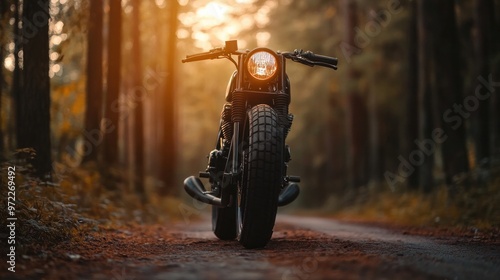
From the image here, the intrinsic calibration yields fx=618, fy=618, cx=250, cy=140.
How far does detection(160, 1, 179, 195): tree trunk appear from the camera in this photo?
71.9 ft

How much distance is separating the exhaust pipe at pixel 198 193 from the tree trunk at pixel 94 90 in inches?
261

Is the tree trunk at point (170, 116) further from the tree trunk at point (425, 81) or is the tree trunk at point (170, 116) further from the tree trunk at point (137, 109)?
the tree trunk at point (425, 81)

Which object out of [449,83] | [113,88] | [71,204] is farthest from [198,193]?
[113,88]

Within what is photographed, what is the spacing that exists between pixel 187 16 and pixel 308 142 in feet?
36.5

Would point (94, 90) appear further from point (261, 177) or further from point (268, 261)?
point (268, 261)

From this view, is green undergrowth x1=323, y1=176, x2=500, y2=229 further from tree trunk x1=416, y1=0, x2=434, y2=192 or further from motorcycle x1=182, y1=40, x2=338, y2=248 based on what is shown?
motorcycle x1=182, y1=40, x2=338, y2=248

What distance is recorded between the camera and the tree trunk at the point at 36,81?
832 cm

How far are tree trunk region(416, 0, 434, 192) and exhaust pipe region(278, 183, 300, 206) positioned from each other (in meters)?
7.93

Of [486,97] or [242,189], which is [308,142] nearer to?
[486,97]

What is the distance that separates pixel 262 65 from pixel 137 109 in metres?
13.4

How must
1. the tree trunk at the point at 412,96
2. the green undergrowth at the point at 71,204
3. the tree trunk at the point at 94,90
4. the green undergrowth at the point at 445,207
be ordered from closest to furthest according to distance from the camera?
the green undergrowth at the point at 71,204 < the green undergrowth at the point at 445,207 < the tree trunk at the point at 94,90 < the tree trunk at the point at 412,96

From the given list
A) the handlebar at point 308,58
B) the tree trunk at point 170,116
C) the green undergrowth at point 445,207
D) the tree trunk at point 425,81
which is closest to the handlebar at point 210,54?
the handlebar at point 308,58

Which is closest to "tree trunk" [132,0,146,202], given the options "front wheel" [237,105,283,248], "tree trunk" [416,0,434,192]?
"tree trunk" [416,0,434,192]

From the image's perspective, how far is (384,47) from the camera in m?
21.3
